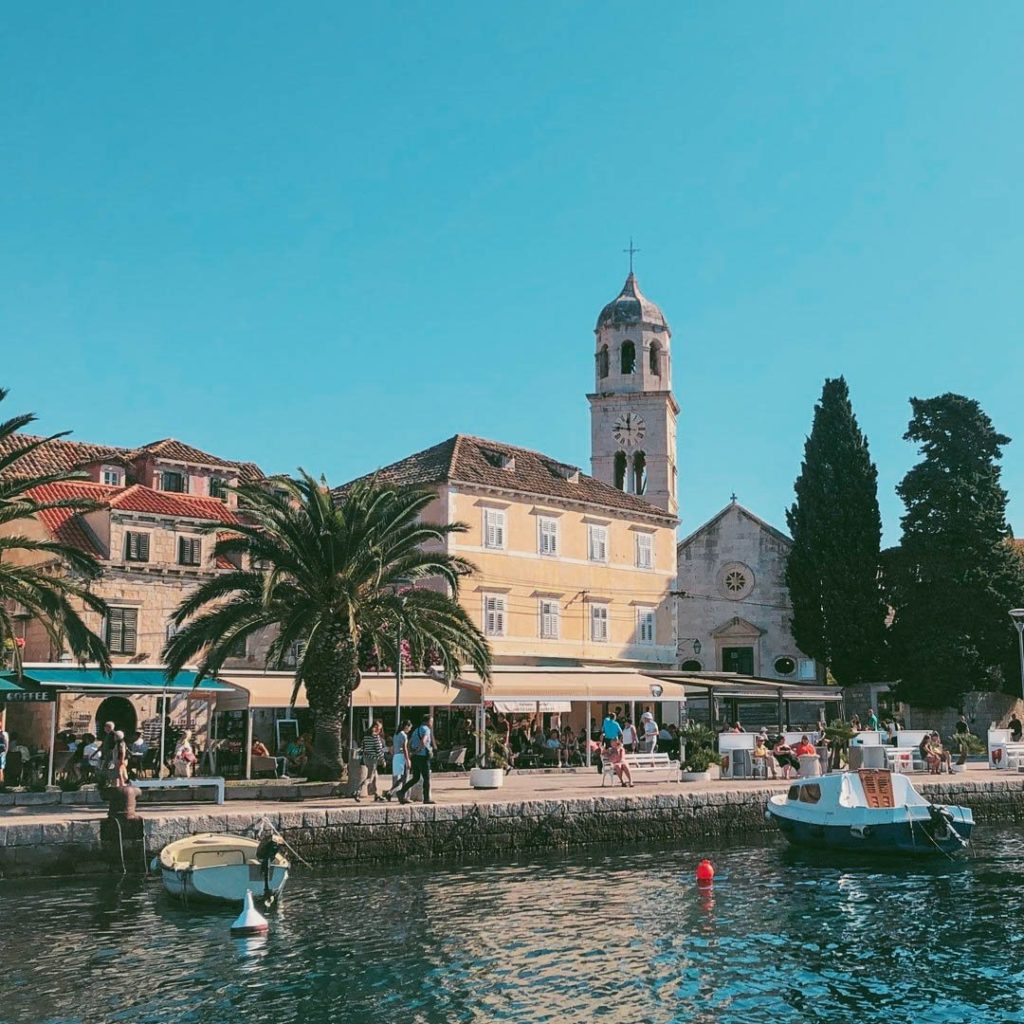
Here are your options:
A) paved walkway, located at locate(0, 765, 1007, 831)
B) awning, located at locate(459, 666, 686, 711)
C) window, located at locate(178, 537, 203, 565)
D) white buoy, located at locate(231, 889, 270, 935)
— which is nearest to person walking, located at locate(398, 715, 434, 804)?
paved walkway, located at locate(0, 765, 1007, 831)

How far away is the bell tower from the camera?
58688 mm

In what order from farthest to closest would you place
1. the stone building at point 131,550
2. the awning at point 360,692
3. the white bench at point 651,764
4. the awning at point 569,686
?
the stone building at point 131,550 → the awning at point 569,686 → the white bench at point 651,764 → the awning at point 360,692

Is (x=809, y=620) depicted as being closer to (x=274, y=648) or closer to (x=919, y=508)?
(x=919, y=508)

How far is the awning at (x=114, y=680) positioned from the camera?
2869 cm

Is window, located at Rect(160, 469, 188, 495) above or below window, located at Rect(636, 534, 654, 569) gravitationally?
above

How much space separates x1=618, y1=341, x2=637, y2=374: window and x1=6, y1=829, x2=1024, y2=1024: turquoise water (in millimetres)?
38336

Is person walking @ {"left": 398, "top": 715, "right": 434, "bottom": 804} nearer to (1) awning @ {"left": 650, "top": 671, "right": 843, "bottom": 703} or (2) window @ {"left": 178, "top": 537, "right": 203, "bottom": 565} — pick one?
(1) awning @ {"left": 650, "top": 671, "right": 843, "bottom": 703}

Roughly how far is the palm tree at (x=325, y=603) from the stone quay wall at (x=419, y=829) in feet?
13.1

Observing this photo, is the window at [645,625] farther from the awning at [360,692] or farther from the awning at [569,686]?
the awning at [360,692]

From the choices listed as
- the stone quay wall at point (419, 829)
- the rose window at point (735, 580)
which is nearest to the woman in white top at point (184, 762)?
the stone quay wall at point (419, 829)

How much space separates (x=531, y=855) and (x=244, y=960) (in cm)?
954

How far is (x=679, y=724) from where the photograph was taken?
48.1m

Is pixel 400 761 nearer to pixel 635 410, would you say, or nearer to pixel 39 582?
pixel 39 582

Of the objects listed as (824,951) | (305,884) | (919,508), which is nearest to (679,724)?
Answer: (919,508)
